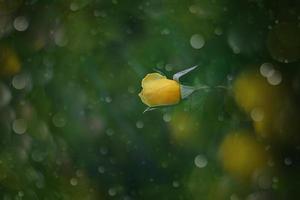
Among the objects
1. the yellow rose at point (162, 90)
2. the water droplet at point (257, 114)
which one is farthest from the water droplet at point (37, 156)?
the water droplet at point (257, 114)

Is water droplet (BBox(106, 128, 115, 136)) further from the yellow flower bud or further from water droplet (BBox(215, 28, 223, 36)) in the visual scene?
water droplet (BBox(215, 28, 223, 36))

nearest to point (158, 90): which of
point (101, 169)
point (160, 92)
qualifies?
point (160, 92)

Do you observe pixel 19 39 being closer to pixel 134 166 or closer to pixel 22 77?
pixel 22 77

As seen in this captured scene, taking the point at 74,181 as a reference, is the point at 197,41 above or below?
above

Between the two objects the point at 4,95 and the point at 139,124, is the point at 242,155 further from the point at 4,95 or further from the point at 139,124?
the point at 4,95

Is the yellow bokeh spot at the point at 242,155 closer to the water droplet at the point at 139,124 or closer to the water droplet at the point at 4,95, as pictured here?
the water droplet at the point at 139,124
